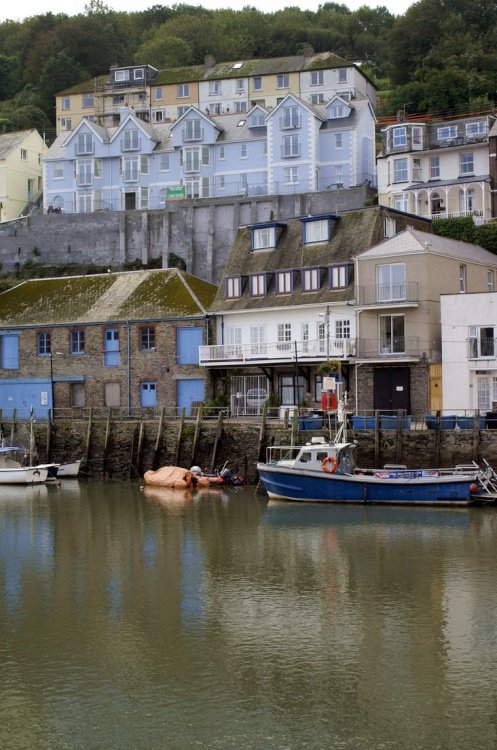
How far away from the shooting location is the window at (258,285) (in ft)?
176

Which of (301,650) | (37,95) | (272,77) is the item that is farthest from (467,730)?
(37,95)

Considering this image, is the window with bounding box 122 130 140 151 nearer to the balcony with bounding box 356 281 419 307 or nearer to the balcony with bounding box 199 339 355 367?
the balcony with bounding box 199 339 355 367

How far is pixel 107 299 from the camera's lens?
5778 cm

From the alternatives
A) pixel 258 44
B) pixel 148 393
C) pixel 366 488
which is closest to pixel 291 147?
pixel 148 393

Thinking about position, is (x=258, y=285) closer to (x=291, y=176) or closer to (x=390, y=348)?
(x=390, y=348)

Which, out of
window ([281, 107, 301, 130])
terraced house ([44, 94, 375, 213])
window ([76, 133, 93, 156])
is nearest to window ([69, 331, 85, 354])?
terraced house ([44, 94, 375, 213])

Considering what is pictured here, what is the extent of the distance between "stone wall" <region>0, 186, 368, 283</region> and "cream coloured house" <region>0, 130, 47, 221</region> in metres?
11.0

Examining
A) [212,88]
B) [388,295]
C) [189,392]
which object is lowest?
[189,392]

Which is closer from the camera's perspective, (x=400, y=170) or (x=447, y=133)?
(x=400, y=170)

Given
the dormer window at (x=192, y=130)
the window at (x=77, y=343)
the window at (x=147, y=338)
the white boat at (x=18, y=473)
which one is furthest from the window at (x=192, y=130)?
the white boat at (x=18, y=473)

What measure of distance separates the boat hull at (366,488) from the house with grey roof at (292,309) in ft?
27.0

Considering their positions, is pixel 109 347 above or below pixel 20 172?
below

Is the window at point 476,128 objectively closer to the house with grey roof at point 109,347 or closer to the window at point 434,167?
the window at point 434,167

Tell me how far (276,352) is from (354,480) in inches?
498
